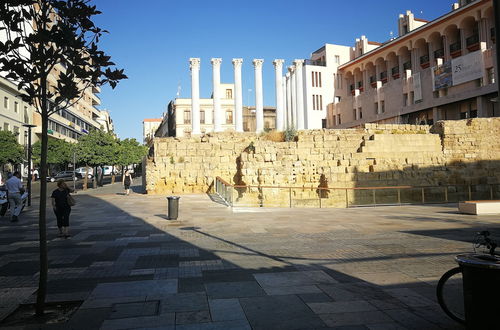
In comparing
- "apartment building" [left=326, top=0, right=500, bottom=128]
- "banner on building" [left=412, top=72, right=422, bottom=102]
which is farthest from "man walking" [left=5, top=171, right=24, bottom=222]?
"banner on building" [left=412, top=72, right=422, bottom=102]

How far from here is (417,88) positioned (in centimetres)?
3825

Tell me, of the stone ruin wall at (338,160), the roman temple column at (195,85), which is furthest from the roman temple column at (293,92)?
the stone ruin wall at (338,160)

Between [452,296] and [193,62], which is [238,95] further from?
[452,296]

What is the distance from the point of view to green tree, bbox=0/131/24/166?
3153cm

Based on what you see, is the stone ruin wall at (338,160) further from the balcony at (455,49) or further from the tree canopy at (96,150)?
the balcony at (455,49)

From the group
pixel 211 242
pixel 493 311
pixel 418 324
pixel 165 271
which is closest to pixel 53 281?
pixel 165 271

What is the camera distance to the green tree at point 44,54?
4.23m

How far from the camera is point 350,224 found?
11102mm

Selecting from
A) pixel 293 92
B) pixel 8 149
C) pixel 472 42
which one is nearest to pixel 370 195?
pixel 472 42

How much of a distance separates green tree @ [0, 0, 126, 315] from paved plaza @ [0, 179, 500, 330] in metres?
1.33

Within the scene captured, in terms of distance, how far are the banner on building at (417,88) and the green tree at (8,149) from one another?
40.1 meters

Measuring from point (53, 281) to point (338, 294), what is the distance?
14.2 ft

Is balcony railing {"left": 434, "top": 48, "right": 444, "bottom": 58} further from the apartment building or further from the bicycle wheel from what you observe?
the bicycle wheel

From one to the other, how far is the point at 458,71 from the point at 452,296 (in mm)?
35853
